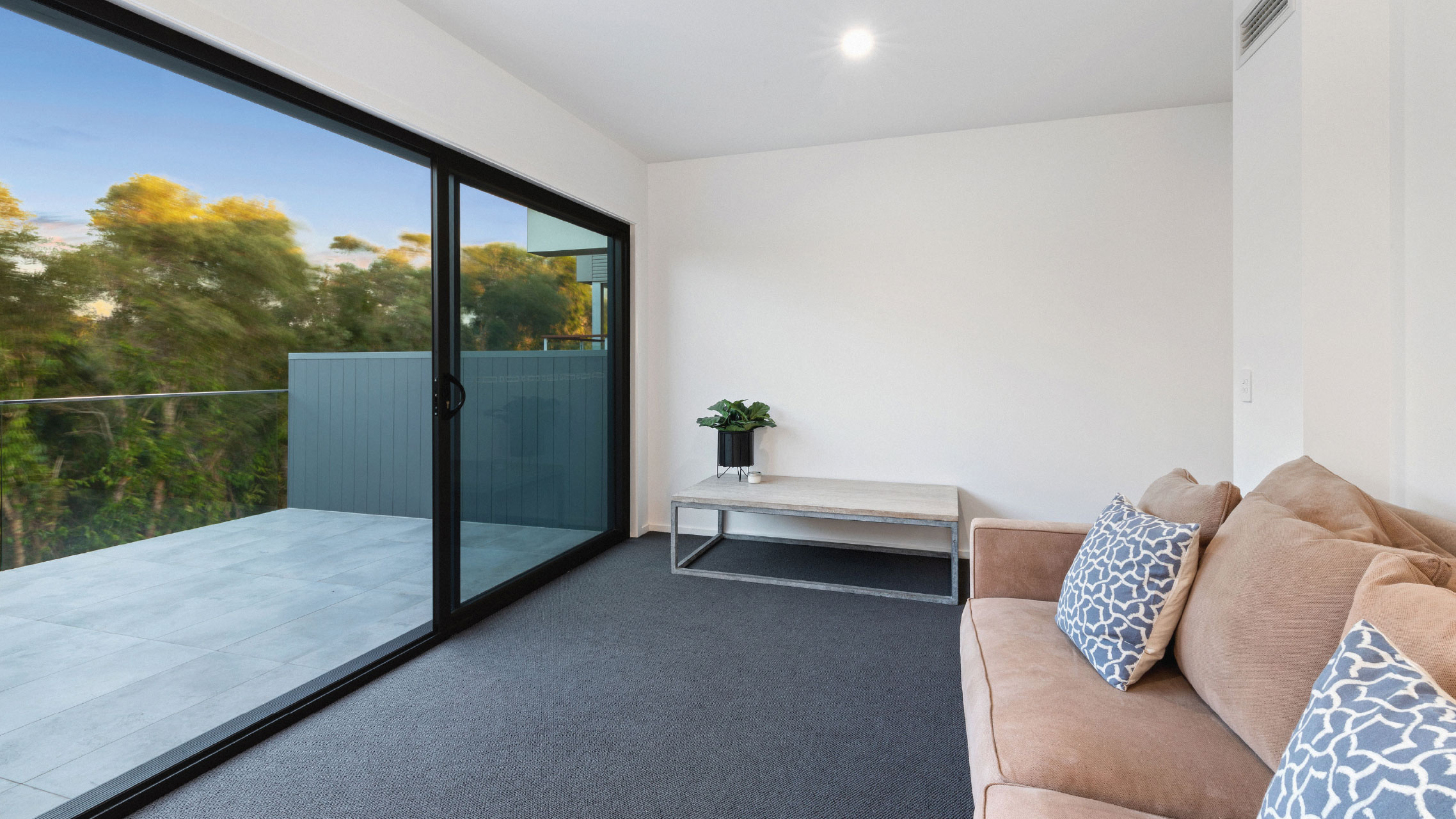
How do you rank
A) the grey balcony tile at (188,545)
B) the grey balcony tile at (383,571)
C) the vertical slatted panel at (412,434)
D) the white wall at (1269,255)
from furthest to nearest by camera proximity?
the grey balcony tile at (383,571) < the vertical slatted panel at (412,434) < the grey balcony tile at (188,545) < the white wall at (1269,255)

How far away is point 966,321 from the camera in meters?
3.73

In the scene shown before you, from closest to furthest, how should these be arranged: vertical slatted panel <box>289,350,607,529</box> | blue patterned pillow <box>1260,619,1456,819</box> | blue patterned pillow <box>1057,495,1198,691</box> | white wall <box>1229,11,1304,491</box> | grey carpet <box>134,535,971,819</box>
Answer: blue patterned pillow <box>1260,619,1456,819</box> < blue patterned pillow <box>1057,495,1198,691</box> < grey carpet <box>134,535,971,819</box> < white wall <box>1229,11,1304,491</box> < vertical slatted panel <box>289,350,607,529</box>

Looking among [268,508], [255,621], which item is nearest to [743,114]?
[268,508]

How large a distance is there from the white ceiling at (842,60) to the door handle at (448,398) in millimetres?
1427

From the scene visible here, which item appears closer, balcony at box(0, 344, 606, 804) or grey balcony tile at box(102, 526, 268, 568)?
balcony at box(0, 344, 606, 804)

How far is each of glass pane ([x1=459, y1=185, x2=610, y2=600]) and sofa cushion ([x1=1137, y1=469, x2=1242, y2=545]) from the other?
8.62 feet

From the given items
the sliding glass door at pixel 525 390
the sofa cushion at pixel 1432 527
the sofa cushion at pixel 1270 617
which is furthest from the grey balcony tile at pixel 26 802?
the sofa cushion at pixel 1432 527

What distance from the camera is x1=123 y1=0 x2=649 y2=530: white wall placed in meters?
1.89

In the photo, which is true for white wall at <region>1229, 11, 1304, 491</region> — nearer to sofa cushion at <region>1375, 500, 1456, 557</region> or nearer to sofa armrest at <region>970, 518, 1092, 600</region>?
sofa cushion at <region>1375, 500, 1456, 557</region>

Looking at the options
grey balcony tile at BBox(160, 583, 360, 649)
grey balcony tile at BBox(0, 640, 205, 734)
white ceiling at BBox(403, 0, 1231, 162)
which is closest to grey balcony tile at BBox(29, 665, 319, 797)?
grey balcony tile at BBox(0, 640, 205, 734)

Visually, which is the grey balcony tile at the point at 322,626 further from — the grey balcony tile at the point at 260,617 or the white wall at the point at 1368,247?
the white wall at the point at 1368,247

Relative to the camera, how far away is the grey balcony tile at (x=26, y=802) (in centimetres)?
162

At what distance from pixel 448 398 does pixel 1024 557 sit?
2.31m

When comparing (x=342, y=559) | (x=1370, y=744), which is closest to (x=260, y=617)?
(x=342, y=559)
